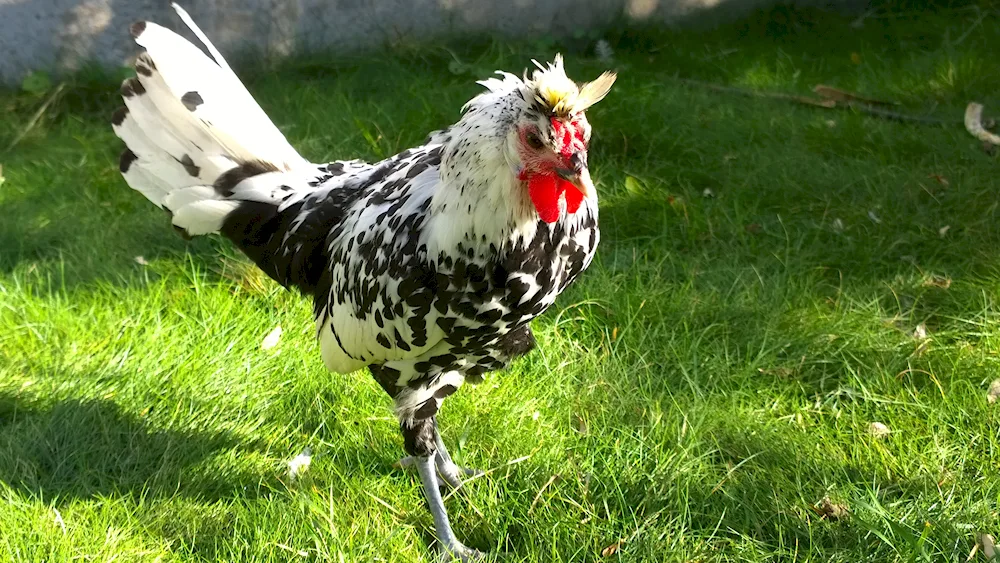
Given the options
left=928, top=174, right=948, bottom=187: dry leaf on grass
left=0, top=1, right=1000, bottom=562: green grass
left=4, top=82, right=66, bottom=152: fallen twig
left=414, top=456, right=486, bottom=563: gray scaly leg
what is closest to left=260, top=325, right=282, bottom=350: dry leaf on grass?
left=0, top=1, right=1000, bottom=562: green grass

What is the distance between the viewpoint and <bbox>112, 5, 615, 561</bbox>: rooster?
1.70m

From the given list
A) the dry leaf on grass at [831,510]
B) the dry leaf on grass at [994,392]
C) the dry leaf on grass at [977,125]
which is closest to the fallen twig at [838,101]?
the dry leaf on grass at [977,125]

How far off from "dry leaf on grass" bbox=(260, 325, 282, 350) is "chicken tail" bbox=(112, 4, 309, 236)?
2.06ft

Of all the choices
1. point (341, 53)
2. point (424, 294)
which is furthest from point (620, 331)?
point (341, 53)

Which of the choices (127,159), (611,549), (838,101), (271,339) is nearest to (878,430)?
(611,549)

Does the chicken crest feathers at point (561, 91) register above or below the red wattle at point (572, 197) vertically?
above

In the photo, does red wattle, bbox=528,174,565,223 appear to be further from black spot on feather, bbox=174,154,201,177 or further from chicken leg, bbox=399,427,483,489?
black spot on feather, bbox=174,154,201,177

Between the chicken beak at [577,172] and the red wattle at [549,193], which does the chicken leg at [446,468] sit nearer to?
the red wattle at [549,193]

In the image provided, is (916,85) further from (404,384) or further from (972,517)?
(404,384)

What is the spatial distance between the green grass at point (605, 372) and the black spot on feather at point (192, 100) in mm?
954

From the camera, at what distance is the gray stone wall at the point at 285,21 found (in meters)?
4.32

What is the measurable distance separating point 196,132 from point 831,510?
2.23 meters

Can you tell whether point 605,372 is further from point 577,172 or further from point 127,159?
point 127,159

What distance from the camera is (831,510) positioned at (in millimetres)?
2316
